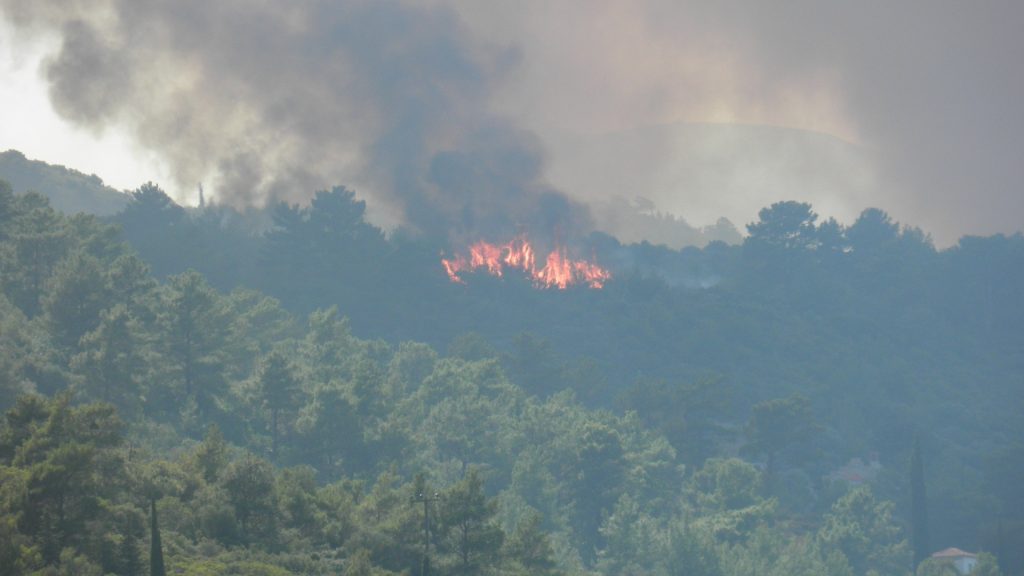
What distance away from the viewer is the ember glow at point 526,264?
183 meters

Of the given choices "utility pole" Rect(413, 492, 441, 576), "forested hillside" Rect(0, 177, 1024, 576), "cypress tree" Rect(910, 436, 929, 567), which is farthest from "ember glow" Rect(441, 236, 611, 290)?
"utility pole" Rect(413, 492, 441, 576)

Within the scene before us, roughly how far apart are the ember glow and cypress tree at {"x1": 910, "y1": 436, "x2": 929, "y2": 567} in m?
55.8

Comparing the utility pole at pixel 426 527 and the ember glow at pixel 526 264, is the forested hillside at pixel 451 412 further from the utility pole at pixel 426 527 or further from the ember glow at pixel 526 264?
the ember glow at pixel 526 264

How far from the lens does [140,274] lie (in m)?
107

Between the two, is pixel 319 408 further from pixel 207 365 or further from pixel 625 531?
pixel 625 531

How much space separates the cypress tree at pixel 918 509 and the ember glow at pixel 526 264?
55841mm

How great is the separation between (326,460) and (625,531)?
844 inches

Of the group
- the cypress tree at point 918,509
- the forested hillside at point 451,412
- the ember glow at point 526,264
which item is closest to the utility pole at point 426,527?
the forested hillside at point 451,412

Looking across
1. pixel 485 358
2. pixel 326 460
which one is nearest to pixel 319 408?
pixel 326 460

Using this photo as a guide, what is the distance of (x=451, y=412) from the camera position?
383 feet

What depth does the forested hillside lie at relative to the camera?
6625 cm

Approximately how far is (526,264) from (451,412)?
69.1 meters

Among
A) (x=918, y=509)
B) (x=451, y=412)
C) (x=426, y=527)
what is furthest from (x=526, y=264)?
(x=426, y=527)

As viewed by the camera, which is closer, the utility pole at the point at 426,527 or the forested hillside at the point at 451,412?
the forested hillside at the point at 451,412
